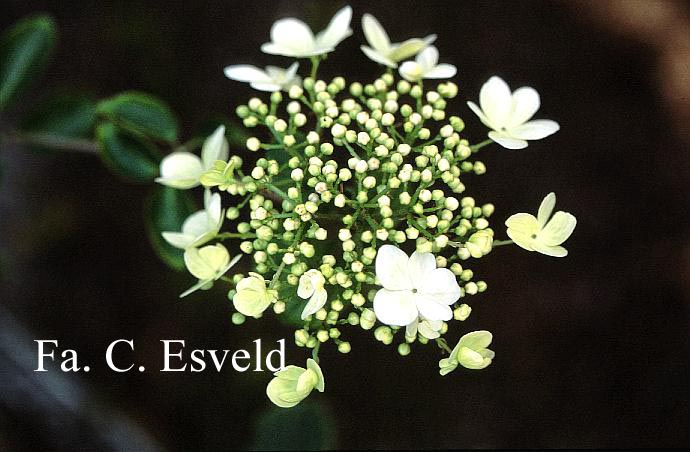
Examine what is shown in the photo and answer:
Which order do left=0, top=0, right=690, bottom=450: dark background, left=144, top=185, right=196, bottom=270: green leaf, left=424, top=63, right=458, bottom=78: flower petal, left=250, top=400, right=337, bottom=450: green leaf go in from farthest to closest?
1. left=0, top=0, right=690, bottom=450: dark background
2. left=250, top=400, right=337, bottom=450: green leaf
3. left=144, top=185, right=196, bottom=270: green leaf
4. left=424, top=63, right=458, bottom=78: flower petal

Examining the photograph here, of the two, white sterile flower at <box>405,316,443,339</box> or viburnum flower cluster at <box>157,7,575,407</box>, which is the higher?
viburnum flower cluster at <box>157,7,575,407</box>

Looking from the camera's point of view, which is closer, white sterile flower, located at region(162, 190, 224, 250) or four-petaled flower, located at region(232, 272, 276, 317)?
four-petaled flower, located at region(232, 272, 276, 317)

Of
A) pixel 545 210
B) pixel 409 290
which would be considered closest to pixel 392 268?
pixel 409 290

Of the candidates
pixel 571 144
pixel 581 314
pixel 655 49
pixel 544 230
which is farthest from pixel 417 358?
pixel 655 49

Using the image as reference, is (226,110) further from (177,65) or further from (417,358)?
(417,358)

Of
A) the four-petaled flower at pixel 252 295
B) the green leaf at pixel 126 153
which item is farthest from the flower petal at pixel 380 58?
the green leaf at pixel 126 153

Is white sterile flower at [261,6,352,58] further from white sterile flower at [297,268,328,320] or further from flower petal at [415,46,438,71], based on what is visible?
white sterile flower at [297,268,328,320]

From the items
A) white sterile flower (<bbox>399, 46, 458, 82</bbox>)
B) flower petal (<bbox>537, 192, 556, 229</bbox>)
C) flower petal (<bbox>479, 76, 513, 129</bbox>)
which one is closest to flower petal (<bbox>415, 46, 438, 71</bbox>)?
white sterile flower (<bbox>399, 46, 458, 82</bbox>)
